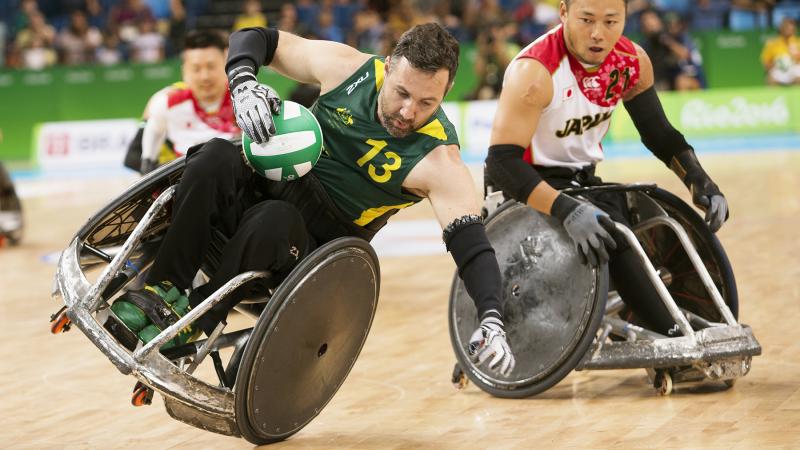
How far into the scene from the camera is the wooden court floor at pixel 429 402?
465 centimetres

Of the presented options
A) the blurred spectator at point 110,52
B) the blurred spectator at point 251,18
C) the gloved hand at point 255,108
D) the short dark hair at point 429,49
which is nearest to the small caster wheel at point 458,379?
the short dark hair at point 429,49

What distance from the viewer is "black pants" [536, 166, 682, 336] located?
17.1 feet

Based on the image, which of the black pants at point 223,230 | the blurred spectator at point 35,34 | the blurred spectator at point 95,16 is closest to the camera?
the black pants at point 223,230

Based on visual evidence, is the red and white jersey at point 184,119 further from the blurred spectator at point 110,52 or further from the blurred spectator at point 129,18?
the blurred spectator at point 129,18

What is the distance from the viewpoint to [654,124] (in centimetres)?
557

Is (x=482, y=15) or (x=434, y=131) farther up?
(x=434, y=131)

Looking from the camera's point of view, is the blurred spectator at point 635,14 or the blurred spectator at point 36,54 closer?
the blurred spectator at point 635,14

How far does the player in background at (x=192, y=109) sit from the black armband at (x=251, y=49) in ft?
9.57

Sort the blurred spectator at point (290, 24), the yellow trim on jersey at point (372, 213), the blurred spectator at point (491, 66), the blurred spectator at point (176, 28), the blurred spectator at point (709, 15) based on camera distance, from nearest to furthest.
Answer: the yellow trim on jersey at point (372, 213) < the blurred spectator at point (491, 66) < the blurred spectator at point (290, 24) < the blurred spectator at point (709, 15) < the blurred spectator at point (176, 28)

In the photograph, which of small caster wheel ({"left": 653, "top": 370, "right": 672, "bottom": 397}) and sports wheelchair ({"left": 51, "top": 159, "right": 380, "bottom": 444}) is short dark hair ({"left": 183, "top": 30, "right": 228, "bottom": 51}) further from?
small caster wheel ({"left": 653, "top": 370, "right": 672, "bottom": 397})

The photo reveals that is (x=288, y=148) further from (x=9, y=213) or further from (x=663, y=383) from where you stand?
(x=9, y=213)

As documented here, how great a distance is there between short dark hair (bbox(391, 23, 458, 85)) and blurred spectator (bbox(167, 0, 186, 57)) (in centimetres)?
1625

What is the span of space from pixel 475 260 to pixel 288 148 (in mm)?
772

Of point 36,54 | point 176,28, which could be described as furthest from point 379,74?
point 36,54
